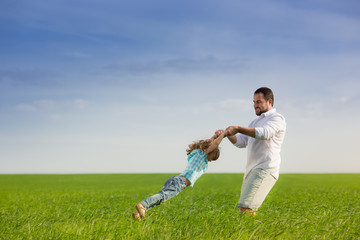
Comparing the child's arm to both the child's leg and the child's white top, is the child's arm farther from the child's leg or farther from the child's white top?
the child's leg

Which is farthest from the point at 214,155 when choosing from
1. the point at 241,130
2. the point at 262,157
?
the point at 262,157

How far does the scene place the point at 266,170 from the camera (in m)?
6.63

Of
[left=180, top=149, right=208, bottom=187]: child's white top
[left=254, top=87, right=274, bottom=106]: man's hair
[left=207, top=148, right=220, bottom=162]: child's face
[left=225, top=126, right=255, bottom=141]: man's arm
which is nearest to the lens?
[left=225, top=126, right=255, bottom=141]: man's arm

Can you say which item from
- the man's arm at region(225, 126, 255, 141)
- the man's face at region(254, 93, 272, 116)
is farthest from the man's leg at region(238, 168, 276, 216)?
the man's face at region(254, 93, 272, 116)

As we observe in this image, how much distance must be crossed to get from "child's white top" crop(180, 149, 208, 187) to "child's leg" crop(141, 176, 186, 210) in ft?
0.54

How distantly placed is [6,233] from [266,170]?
479 centimetres

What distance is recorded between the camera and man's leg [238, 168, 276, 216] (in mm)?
6629

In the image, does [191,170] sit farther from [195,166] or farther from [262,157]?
[262,157]

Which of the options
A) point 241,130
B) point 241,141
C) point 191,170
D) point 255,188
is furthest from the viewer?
point 241,141

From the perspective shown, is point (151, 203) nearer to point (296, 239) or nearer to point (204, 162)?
point (204, 162)

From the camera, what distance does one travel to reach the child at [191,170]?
5978 mm

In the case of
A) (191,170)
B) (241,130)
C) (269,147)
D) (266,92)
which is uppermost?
(266,92)

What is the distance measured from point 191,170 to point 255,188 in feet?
4.32

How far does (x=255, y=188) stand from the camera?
6.65 metres
